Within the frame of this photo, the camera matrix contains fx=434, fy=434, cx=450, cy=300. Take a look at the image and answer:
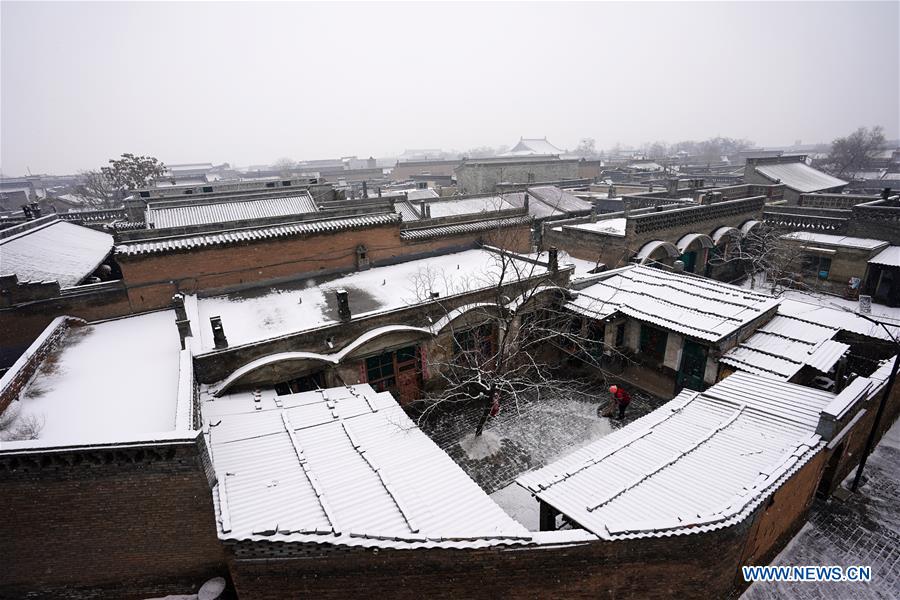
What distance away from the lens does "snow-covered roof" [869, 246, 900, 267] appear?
852 inches

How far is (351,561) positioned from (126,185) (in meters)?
52.8

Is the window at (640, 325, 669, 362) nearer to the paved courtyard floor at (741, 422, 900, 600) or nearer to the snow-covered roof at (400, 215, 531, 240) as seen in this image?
the paved courtyard floor at (741, 422, 900, 600)

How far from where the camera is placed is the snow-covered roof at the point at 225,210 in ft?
61.6

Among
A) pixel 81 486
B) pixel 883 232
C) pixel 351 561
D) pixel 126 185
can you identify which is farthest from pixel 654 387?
pixel 126 185

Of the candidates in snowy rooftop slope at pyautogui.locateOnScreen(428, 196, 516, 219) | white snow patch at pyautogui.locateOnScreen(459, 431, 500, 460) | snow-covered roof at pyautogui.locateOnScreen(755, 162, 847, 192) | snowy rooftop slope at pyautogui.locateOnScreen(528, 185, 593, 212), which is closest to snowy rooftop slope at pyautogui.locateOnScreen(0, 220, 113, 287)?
white snow patch at pyautogui.locateOnScreen(459, 431, 500, 460)

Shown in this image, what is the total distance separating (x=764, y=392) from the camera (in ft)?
37.2

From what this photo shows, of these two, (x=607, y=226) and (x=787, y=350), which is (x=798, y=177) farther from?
(x=787, y=350)

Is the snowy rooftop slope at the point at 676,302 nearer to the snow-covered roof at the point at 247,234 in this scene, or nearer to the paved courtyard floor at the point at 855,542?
the paved courtyard floor at the point at 855,542

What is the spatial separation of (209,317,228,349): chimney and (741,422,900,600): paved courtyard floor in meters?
13.3

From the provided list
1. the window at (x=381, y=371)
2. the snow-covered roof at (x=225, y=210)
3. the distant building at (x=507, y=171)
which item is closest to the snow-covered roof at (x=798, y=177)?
the distant building at (x=507, y=171)

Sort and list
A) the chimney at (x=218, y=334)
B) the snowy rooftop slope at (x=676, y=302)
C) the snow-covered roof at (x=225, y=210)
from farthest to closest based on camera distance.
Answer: the snow-covered roof at (x=225, y=210), the snowy rooftop slope at (x=676, y=302), the chimney at (x=218, y=334)

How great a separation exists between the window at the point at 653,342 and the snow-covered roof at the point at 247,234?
11.2 metres

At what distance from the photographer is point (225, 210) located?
65.7 ft

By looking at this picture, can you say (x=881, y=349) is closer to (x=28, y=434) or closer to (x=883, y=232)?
(x=883, y=232)
